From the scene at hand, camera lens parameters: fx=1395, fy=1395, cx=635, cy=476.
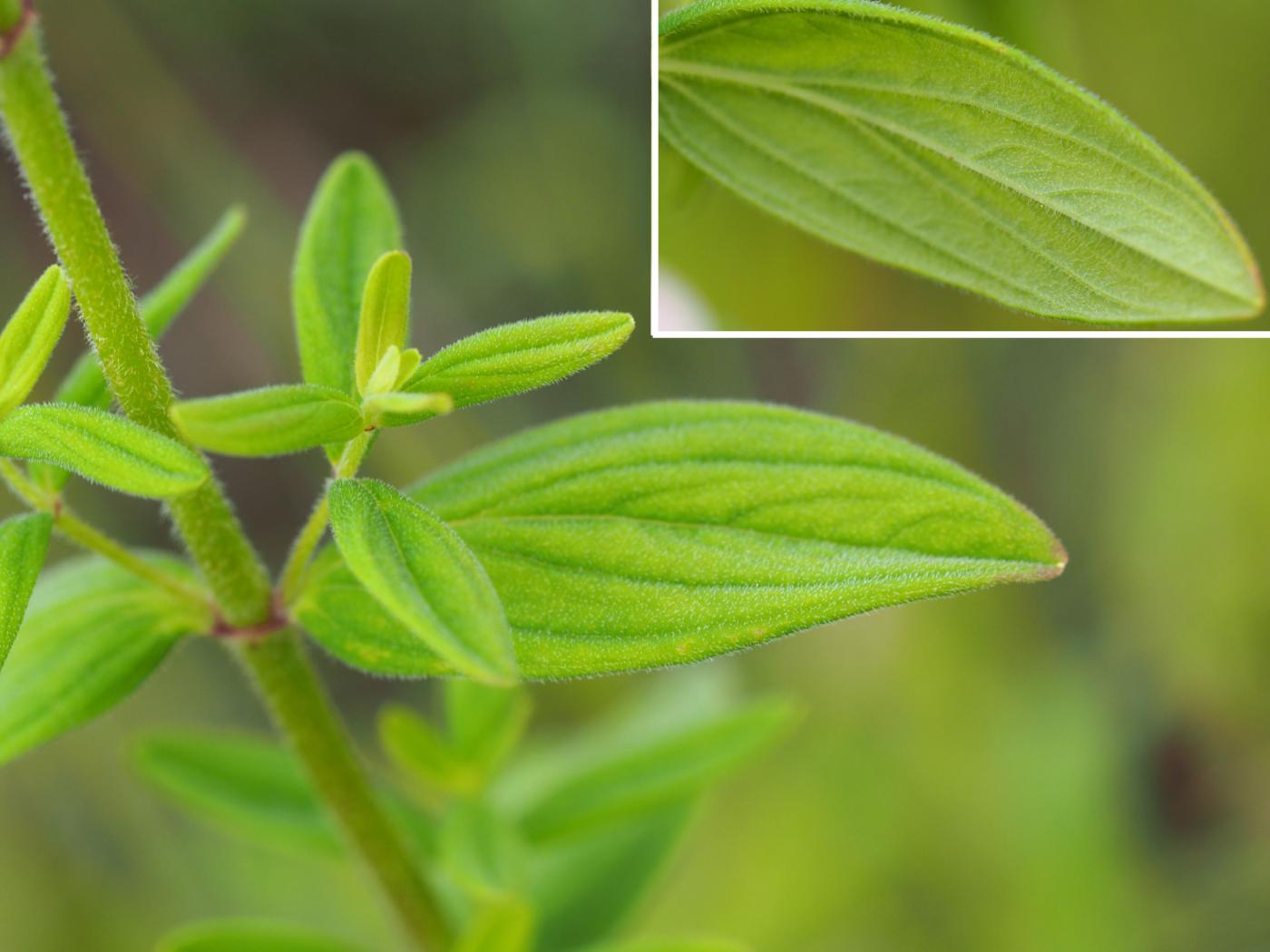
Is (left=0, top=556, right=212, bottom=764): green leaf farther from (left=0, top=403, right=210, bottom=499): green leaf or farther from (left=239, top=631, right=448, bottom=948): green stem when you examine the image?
(left=0, top=403, right=210, bottom=499): green leaf

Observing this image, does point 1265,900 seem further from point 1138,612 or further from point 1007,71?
point 1007,71

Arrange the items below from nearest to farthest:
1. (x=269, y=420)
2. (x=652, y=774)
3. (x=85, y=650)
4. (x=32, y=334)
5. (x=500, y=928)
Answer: (x=269, y=420)
(x=32, y=334)
(x=85, y=650)
(x=500, y=928)
(x=652, y=774)

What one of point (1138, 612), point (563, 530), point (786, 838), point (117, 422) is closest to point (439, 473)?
point (563, 530)

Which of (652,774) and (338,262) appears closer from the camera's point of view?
(338,262)

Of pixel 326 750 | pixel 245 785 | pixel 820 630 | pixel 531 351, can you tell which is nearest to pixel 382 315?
pixel 531 351

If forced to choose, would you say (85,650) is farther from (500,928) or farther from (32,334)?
(500,928)

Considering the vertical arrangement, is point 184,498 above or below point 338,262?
below

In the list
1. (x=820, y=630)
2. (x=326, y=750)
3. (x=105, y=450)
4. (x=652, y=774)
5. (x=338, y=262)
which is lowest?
(x=820, y=630)

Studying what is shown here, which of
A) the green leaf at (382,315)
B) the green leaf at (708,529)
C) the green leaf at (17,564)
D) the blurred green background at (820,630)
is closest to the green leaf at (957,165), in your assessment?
the green leaf at (708,529)
